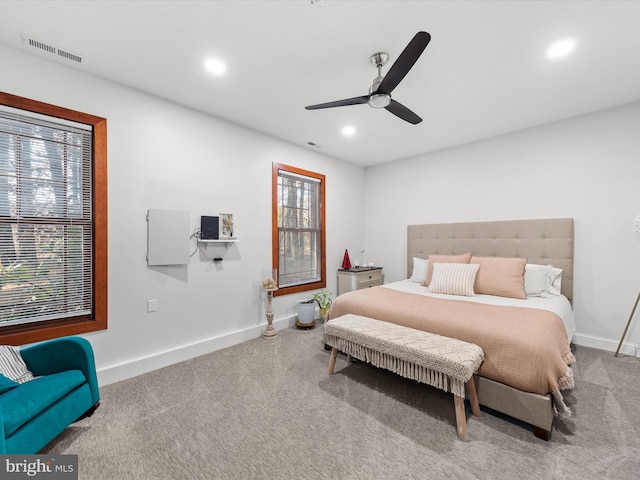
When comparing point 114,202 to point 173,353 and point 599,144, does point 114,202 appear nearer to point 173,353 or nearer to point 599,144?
point 173,353

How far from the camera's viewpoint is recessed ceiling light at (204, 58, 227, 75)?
2.23 meters

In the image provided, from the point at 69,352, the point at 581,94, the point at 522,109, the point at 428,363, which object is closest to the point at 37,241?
the point at 69,352

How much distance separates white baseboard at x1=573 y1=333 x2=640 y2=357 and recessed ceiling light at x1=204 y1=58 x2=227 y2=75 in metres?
4.75

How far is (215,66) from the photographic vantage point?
2.30m

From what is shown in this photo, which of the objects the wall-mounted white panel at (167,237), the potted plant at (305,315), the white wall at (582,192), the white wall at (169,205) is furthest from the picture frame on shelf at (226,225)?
the white wall at (582,192)

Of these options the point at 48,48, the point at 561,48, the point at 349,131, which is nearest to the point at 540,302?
the point at 561,48

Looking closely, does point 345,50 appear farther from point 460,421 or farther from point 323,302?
point 323,302

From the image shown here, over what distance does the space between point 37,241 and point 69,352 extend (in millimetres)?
986

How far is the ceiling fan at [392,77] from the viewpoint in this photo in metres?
1.62

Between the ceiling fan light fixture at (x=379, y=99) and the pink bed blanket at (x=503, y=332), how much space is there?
5.96ft

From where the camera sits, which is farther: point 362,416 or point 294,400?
point 294,400

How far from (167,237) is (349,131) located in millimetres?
2560

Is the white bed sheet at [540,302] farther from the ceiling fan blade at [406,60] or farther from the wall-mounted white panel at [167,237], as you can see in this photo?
the wall-mounted white panel at [167,237]

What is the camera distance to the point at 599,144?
310cm
